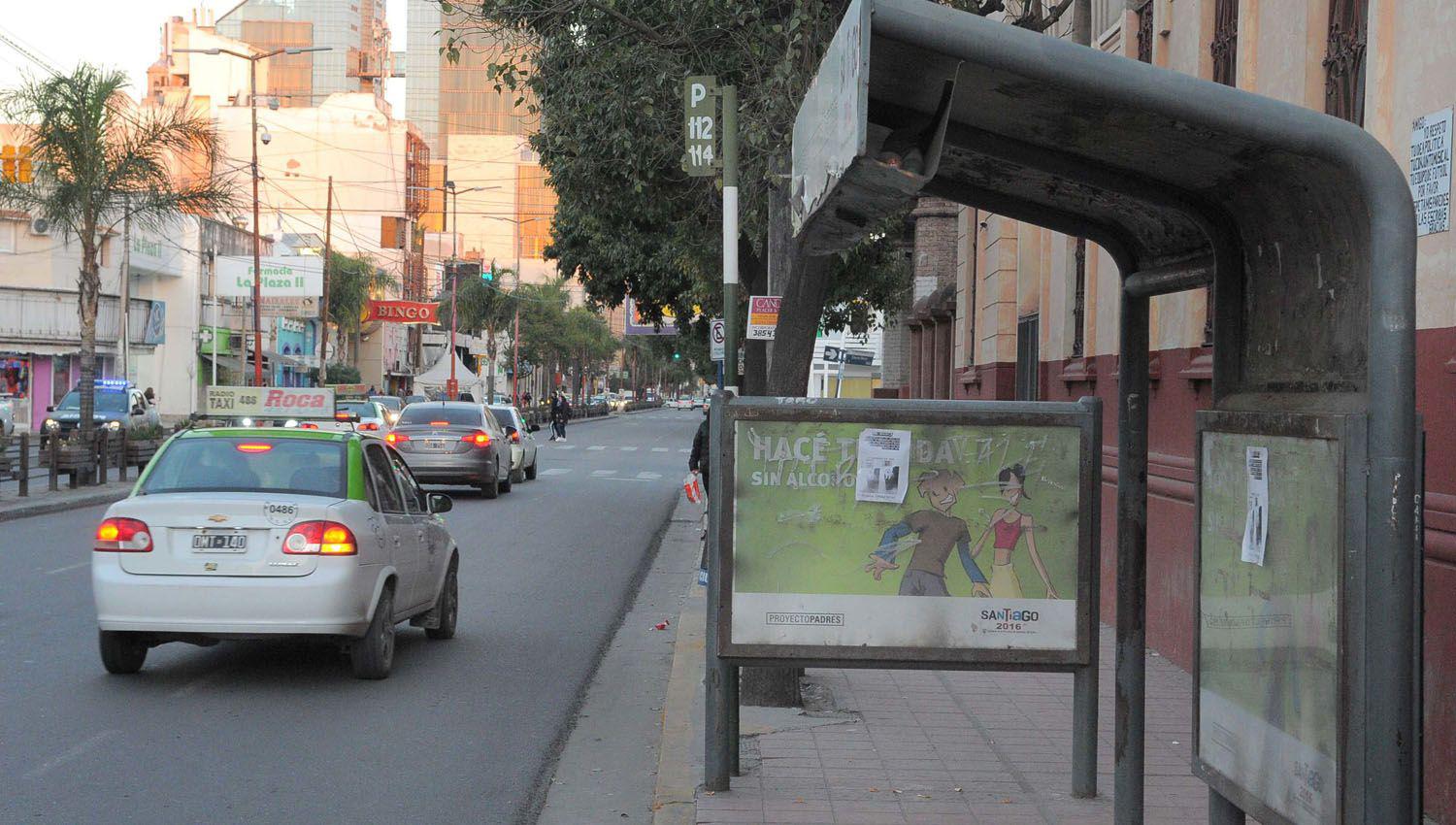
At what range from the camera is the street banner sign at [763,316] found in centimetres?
1098

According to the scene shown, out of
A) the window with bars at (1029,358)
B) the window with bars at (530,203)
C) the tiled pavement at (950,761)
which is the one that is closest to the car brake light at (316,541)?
the tiled pavement at (950,761)

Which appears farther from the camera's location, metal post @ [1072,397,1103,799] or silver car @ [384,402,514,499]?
silver car @ [384,402,514,499]

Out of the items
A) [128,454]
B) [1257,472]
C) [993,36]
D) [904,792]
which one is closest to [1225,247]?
[1257,472]

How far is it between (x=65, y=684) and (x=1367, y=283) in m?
8.00

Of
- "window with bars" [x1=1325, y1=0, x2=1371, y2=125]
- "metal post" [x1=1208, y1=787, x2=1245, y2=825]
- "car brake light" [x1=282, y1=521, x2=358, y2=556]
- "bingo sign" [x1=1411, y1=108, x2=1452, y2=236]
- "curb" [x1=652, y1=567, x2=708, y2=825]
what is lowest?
"curb" [x1=652, y1=567, x2=708, y2=825]

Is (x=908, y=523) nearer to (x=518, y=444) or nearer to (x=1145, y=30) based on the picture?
(x=1145, y=30)

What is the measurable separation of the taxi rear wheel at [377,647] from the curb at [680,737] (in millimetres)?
1789

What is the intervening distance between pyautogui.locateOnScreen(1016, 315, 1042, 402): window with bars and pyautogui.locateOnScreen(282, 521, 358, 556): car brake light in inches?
308

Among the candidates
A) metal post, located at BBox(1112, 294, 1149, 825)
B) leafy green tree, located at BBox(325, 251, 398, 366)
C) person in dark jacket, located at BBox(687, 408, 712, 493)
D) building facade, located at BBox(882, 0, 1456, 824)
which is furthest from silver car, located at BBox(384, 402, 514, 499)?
leafy green tree, located at BBox(325, 251, 398, 366)

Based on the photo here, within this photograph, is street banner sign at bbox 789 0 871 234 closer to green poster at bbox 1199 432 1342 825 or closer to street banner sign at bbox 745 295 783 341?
green poster at bbox 1199 432 1342 825

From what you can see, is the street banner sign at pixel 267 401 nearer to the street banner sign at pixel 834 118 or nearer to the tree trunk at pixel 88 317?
the tree trunk at pixel 88 317

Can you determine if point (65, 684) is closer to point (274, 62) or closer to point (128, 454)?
point (128, 454)

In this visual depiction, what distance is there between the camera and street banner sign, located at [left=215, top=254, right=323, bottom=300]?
59688 mm

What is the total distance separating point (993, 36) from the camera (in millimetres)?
4027
